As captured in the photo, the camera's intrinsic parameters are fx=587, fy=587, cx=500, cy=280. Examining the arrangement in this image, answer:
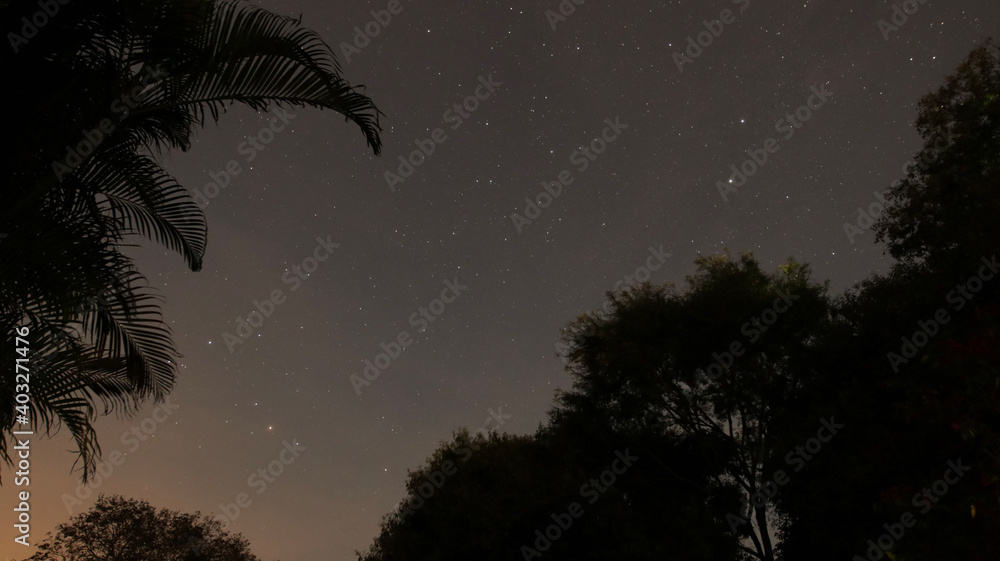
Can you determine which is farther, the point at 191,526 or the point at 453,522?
the point at 191,526

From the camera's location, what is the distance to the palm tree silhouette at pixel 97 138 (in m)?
4.48

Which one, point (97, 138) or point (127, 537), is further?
point (127, 537)

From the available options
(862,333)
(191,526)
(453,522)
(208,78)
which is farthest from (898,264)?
(191,526)

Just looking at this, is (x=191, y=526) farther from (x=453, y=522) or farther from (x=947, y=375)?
(x=947, y=375)

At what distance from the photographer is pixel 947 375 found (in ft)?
32.1

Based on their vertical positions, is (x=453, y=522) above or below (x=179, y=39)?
below

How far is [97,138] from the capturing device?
4.87m

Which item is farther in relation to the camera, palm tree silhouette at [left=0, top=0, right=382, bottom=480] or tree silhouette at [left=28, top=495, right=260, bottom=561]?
tree silhouette at [left=28, top=495, right=260, bottom=561]

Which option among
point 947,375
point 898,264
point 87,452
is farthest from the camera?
point 898,264

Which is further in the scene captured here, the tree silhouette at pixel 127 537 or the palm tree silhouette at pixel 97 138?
the tree silhouette at pixel 127 537

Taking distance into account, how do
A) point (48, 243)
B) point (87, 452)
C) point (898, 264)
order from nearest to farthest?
point (48, 243)
point (87, 452)
point (898, 264)

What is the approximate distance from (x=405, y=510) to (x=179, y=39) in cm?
1518

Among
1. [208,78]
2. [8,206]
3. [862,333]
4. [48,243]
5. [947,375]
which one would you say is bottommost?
[947,375]

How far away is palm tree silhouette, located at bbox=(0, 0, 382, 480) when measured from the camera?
4484 millimetres
